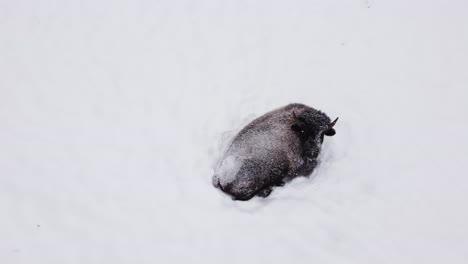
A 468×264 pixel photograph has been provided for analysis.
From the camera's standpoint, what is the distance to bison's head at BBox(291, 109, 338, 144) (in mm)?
5402

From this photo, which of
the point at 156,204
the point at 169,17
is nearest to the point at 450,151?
the point at 156,204

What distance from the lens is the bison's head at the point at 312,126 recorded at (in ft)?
17.7

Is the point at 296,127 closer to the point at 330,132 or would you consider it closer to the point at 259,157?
the point at 330,132

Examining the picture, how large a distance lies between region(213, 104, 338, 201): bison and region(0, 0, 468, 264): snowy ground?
9.4 inches

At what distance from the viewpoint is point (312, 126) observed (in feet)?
17.7

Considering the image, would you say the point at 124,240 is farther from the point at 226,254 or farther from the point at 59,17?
the point at 59,17

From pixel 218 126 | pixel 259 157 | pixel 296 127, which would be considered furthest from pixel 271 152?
pixel 218 126

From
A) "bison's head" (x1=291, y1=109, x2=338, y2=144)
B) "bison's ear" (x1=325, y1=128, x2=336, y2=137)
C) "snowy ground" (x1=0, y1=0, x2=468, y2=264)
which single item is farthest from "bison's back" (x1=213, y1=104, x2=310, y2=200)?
"bison's ear" (x1=325, y1=128, x2=336, y2=137)

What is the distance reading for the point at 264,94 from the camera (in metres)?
6.44

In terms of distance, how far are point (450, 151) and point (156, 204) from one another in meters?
4.59

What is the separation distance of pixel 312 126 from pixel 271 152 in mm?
818

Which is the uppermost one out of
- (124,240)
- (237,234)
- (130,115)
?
(130,115)

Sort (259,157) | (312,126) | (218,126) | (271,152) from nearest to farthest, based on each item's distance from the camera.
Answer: (259,157) < (271,152) < (312,126) < (218,126)

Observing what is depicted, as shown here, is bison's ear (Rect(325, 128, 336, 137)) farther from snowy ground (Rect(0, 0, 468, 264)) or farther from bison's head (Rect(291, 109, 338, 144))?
snowy ground (Rect(0, 0, 468, 264))
